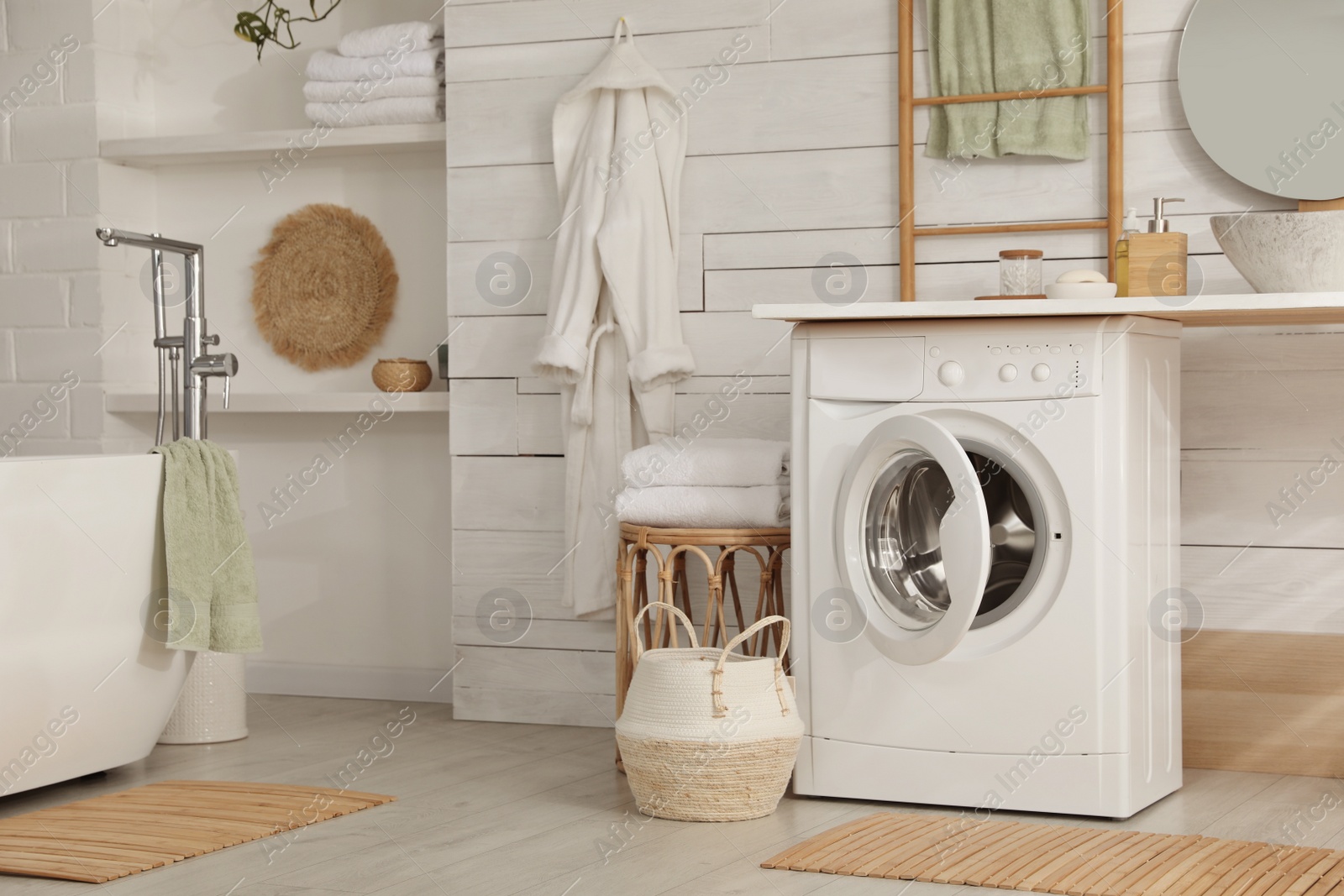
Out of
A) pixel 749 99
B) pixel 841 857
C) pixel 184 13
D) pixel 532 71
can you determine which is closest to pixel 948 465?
pixel 841 857

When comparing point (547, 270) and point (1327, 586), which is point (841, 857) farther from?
point (547, 270)

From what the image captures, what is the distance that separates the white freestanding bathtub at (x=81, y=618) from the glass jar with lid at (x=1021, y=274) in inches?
65.2

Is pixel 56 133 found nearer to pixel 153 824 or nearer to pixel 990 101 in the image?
pixel 153 824

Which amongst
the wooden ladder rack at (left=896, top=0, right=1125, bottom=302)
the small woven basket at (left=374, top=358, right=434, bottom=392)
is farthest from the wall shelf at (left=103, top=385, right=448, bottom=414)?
the wooden ladder rack at (left=896, top=0, right=1125, bottom=302)

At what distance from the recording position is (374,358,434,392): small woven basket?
11.1ft

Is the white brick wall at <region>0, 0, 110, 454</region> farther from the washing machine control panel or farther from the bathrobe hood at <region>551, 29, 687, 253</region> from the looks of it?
the washing machine control panel

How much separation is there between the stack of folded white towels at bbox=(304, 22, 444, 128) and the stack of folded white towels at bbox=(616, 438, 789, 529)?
48.0 inches

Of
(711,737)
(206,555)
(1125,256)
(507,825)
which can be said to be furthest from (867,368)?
(206,555)

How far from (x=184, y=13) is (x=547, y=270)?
1380 millimetres

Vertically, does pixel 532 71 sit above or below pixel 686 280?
above

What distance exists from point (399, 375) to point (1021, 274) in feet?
5.04

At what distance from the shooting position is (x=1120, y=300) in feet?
7.32

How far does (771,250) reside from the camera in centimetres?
303

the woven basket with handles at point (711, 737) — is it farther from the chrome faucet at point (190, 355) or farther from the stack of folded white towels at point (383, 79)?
the stack of folded white towels at point (383, 79)
